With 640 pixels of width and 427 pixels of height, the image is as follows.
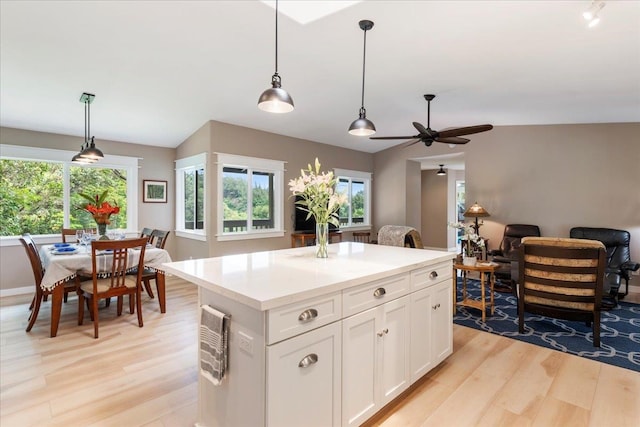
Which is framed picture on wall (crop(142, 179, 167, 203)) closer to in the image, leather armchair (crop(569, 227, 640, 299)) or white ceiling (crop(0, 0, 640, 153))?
white ceiling (crop(0, 0, 640, 153))

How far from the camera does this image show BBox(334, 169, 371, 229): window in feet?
24.9

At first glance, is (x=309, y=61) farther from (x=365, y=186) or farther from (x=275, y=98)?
A: (x=365, y=186)

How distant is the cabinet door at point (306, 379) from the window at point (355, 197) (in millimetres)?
5731

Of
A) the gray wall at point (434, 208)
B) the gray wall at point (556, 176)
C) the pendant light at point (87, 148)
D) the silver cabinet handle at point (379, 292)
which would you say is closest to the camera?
the silver cabinet handle at point (379, 292)

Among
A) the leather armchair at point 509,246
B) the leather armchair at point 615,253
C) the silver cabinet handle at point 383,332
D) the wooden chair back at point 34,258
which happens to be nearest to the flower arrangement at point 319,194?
the silver cabinet handle at point 383,332

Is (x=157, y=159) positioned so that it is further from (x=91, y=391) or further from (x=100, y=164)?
(x=91, y=391)

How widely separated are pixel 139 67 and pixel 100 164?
2596 mm

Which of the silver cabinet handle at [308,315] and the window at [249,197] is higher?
the window at [249,197]

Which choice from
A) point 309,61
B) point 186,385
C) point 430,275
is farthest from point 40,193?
point 430,275

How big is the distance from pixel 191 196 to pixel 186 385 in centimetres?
410

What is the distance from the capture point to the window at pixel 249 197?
5.45 metres

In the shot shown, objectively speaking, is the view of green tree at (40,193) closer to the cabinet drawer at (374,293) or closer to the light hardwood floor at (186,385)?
the light hardwood floor at (186,385)

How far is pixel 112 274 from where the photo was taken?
339cm

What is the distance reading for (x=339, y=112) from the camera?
531cm
